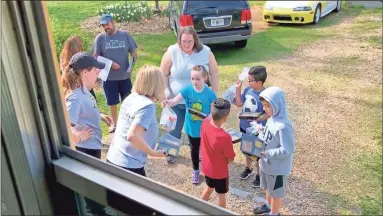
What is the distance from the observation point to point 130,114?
2.46 metres

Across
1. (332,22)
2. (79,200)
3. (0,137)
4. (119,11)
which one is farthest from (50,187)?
(332,22)

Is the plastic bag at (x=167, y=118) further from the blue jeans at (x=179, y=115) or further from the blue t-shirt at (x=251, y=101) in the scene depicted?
the blue t-shirt at (x=251, y=101)

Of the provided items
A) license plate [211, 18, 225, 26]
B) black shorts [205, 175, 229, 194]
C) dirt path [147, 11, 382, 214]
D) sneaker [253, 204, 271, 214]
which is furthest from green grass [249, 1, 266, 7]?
black shorts [205, 175, 229, 194]

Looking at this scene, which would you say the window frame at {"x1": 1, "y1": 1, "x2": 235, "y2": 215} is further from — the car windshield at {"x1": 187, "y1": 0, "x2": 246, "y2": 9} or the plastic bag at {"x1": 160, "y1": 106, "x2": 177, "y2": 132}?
the car windshield at {"x1": 187, "y1": 0, "x2": 246, "y2": 9}

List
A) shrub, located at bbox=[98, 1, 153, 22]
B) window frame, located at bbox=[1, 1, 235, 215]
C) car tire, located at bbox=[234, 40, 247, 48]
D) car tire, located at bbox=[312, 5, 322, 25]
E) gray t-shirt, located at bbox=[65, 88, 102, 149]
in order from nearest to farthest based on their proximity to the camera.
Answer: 1. window frame, located at bbox=[1, 1, 235, 215]
2. gray t-shirt, located at bbox=[65, 88, 102, 149]
3. car tire, located at bbox=[234, 40, 247, 48]
4. shrub, located at bbox=[98, 1, 153, 22]
5. car tire, located at bbox=[312, 5, 322, 25]

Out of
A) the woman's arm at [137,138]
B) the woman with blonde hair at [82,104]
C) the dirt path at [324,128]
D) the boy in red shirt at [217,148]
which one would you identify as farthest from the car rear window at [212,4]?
the woman's arm at [137,138]

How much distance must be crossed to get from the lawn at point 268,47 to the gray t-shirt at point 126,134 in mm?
1747

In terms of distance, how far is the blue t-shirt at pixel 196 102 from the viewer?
3312 mm

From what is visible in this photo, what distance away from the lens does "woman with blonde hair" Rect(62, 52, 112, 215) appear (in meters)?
2.54

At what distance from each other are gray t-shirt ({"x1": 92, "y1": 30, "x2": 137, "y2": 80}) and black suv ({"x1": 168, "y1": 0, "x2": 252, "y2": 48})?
3.12m

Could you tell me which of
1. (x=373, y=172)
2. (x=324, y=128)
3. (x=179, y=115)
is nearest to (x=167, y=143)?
(x=179, y=115)

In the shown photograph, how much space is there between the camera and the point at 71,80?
2.61m

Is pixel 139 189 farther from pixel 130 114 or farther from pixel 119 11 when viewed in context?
pixel 119 11

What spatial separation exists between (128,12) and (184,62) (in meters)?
6.44
